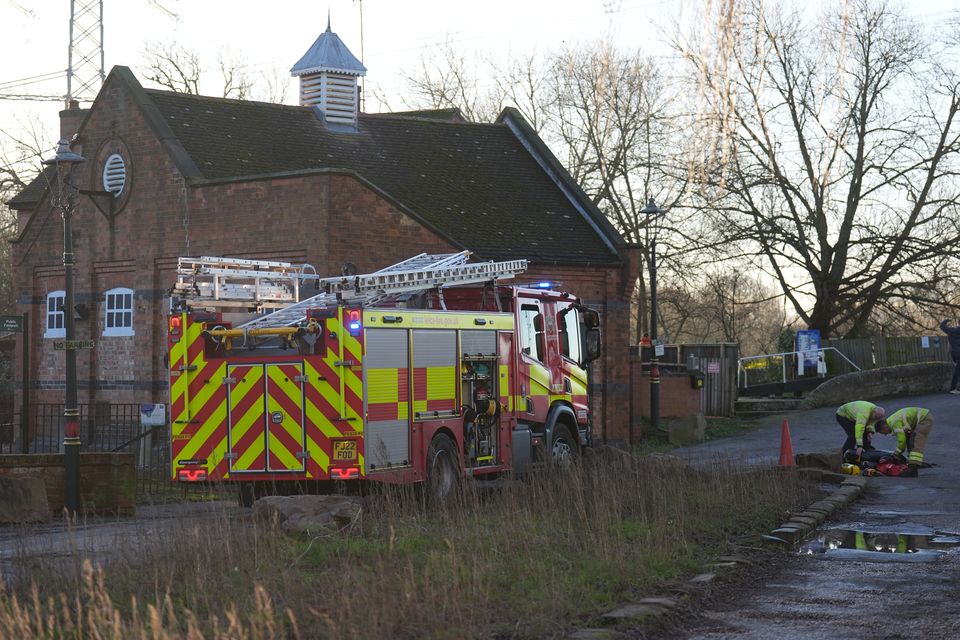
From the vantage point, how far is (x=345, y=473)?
1422cm

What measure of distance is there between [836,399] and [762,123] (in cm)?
1097

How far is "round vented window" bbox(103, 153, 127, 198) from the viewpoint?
2759 centimetres

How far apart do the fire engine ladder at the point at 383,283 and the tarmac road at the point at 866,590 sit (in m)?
5.76

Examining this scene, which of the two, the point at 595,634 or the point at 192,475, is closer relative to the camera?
the point at 595,634

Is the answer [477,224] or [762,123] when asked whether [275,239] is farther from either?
[762,123]

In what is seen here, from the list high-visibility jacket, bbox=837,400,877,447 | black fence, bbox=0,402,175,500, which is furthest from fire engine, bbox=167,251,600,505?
high-visibility jacket, bbox=837,400,877,447

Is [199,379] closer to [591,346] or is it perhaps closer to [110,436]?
[591,346]

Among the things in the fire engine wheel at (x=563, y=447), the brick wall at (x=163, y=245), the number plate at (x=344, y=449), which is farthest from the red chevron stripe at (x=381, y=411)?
the brick wall at (x=163, y=245)

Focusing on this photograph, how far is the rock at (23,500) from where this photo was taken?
15.5 metres

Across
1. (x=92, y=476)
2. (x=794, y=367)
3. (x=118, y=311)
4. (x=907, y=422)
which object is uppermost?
(x=118, y=311)

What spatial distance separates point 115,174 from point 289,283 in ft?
37.5

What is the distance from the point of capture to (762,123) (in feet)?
139

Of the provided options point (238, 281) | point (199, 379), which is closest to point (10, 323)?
point (238, 281)

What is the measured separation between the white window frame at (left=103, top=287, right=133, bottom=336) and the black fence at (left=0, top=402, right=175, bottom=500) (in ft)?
5.58
